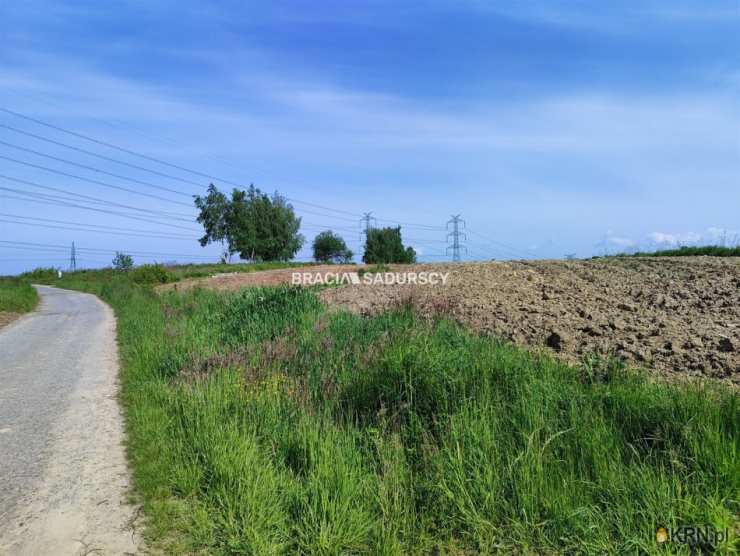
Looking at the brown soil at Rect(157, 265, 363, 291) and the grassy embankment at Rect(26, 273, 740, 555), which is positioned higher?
the brown soil at Rect(157, 265, 363, 291)

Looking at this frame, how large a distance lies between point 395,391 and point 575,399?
1695mm

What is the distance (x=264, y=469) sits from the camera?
3986 mm

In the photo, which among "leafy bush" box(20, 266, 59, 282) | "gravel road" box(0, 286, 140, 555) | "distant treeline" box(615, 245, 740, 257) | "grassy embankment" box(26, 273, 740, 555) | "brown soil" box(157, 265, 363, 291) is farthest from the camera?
"leafy bush" box(20, 266, 59, 282)

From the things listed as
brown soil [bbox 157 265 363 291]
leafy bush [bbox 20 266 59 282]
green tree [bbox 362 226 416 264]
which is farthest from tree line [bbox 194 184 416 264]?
brown soil [bbox 157 265 363 291]

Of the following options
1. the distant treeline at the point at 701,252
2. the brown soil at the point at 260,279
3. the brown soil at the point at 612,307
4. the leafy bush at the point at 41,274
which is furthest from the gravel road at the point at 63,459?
the leafy bush at the point at 41,274

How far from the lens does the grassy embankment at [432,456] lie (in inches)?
130

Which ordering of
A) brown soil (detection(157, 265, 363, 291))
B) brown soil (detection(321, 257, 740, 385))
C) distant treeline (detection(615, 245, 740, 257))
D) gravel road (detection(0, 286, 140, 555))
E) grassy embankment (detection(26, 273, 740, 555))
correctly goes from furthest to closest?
1. brown soil (detection(157, 265, 363, 291))
2. distant treeline (detection(615, 245, 740, 257))
3. brown soil (detection(321, 257, 740, 385))
4. gravel road (detection(0, 286, 140, 555))
5. grassy embankment (detection(26, 273, 740, 555))

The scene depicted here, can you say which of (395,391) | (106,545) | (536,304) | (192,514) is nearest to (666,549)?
(395,391)

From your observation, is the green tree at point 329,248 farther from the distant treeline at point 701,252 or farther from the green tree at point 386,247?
the distant treeline at point 701,252

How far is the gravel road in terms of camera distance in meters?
3.64

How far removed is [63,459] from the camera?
5.04 metres

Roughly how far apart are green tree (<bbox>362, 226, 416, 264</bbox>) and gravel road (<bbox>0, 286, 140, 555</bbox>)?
6426cm

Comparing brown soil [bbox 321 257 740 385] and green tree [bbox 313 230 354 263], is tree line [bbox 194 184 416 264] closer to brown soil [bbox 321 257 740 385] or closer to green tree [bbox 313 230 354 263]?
green tree [bbox 313 230 354 263]

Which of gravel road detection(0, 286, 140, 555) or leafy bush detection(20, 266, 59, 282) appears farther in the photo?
leafy bush detection(20, 266, 59, 282)
